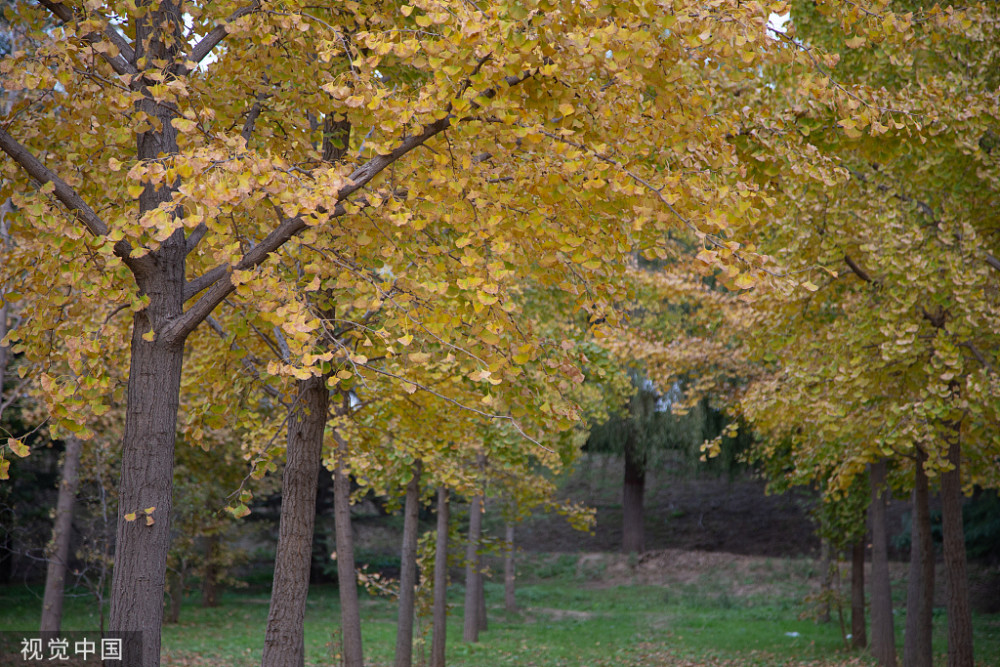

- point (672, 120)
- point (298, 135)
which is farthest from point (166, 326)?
point (672, 120)

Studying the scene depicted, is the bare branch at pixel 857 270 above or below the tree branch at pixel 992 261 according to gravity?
above

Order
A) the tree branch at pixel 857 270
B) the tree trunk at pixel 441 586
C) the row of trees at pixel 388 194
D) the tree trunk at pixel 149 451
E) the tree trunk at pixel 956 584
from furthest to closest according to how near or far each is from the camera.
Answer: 1. the tree trunk at pixel 441 586
2. the tree branch at pixel 857 270
3. the tree trunk at pixel 956 584
4. the tree trunk at pixel 149 451
5. the row of trees at pixel 388 194

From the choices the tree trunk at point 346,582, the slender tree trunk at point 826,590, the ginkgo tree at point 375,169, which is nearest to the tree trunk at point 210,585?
the tree trunk at point 346,582

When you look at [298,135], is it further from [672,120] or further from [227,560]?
[227,560]

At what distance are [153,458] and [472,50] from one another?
Answer: 7.85 ft

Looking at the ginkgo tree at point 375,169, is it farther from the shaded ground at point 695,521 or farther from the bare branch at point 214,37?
the shaded ground at point 695,521

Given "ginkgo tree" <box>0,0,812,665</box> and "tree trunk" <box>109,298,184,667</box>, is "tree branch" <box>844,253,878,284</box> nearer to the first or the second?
"ginkgo tree" <box>0,0,812,665</box>

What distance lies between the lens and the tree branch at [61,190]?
12.2 ft

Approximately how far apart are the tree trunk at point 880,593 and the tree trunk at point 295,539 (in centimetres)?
888

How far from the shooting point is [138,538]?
150 inches

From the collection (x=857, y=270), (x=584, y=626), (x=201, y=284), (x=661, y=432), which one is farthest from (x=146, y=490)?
(x=661, y=432)

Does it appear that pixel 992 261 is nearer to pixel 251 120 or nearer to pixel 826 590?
pixel 251 120

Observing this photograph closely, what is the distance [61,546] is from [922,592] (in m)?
11.2

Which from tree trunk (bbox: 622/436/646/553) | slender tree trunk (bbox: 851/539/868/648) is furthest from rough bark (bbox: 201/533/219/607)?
slender tree trunk (bbox: 851/539/868/648)
